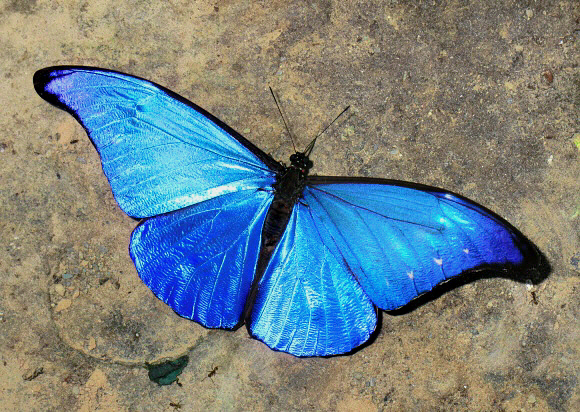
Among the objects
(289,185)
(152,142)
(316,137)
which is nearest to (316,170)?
(316,137)

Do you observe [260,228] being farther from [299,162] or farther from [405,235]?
[405,235]

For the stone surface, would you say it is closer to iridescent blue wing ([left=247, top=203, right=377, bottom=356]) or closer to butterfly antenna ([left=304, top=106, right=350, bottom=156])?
butterfly antenna ([left=304, top=106, right=350, bottom=156])

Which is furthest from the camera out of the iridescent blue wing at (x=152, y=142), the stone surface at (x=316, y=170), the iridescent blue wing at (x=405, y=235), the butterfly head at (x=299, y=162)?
the stone surface at (x=316, y=170)

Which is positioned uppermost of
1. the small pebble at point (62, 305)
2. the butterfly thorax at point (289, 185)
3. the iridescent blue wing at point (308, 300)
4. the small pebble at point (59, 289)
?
the butterfly thorax at point (289, 185)

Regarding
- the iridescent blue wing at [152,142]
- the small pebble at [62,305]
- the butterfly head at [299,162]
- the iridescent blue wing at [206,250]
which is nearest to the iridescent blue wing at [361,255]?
the iridescent blue wing at [206,250]

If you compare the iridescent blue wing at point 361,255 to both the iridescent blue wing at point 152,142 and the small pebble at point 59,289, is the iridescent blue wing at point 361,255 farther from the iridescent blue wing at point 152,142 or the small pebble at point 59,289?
the small pebble at point 59,289

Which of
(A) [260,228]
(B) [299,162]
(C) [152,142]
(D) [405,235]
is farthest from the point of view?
(B) [299,162]

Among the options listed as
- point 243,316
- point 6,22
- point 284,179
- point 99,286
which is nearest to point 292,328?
point 243,316

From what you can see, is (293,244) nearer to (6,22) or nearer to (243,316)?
(243,316)
